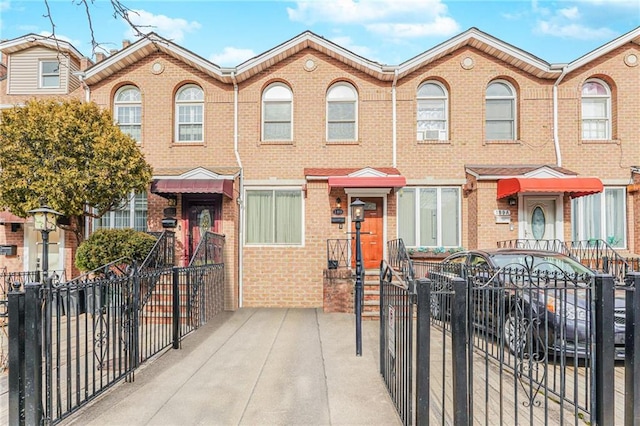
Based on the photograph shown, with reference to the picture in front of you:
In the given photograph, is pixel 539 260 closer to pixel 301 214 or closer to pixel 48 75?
pixel 301 214

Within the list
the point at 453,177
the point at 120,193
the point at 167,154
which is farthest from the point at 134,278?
the point at 453,177

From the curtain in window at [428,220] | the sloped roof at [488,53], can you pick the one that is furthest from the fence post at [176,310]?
the sloped roof at [488,53]

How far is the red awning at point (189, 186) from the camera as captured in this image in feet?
34.4

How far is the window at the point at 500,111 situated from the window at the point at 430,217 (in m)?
2.10

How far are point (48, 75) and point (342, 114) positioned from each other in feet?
31.0

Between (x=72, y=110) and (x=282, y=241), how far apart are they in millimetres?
6148

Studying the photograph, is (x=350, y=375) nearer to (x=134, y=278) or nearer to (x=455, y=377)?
(x=455, y=377)

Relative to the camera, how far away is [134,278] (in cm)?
541

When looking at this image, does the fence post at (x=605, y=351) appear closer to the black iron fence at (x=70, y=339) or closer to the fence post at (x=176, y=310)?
the black iron fence at (x=70, y=339)

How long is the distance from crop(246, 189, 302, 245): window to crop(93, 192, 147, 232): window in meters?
3.06

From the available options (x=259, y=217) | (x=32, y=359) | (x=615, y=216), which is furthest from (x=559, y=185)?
(x=32, y=359)

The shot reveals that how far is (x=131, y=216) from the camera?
38.8ft

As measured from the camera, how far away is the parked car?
3412 millimetres

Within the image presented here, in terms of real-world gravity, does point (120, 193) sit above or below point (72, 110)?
below
